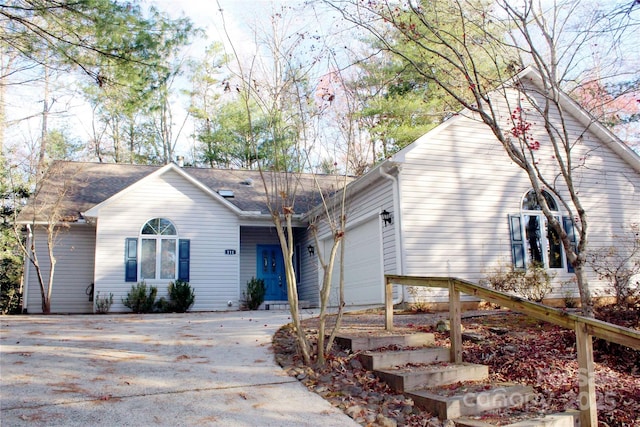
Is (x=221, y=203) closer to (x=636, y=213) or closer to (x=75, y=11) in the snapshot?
(x=75, y=11)

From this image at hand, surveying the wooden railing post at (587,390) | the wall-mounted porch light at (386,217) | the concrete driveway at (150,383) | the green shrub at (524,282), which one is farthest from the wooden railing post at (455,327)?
the green shrub at (524,282)

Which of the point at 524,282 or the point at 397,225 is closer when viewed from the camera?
the point at 397,225

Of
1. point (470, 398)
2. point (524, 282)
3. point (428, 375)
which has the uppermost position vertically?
point (524, 282)

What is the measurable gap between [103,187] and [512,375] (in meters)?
14.8

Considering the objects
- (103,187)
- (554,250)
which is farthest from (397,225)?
(103,187)

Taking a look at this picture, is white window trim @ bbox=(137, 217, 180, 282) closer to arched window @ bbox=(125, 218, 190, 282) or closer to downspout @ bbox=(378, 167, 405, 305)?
arched window @ bbox=(125, 218, 190, 282)

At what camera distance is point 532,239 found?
11609 mm

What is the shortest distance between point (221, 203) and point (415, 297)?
7006 millimetres

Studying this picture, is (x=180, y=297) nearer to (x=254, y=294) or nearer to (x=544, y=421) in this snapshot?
(x=254, y=294)

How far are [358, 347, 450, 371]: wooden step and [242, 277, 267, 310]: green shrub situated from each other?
9345mm

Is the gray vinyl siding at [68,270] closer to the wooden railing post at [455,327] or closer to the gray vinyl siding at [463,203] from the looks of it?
the gray vinyl siding at [463,203]

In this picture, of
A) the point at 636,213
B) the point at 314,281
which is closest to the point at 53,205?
the point at 314,281

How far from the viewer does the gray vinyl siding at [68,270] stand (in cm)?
1433

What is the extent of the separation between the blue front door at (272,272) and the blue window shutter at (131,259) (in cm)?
392
